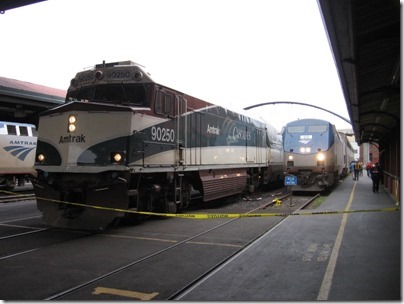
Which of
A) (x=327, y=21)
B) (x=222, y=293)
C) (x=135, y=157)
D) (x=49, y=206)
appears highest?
(x=327, y=21)

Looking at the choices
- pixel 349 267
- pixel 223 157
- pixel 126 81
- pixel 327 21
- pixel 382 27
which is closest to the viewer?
pixel 327 21

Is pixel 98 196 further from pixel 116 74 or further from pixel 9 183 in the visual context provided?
pixel 9 183

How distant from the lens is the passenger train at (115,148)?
9430 millimetres

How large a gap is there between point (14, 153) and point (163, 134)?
→ 1400 centimetres

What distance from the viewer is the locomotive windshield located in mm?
10289

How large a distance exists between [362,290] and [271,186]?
67.3 feet

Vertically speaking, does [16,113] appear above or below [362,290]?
above

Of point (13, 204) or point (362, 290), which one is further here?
point (13, 204)

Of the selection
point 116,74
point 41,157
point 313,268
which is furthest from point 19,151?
point 313,268

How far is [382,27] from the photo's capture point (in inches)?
276

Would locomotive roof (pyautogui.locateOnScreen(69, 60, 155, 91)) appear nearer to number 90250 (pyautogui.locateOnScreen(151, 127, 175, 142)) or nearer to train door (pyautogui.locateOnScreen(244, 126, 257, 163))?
number 90250 (pyautogui.locateOnScreen(151, 127, 175, 142))

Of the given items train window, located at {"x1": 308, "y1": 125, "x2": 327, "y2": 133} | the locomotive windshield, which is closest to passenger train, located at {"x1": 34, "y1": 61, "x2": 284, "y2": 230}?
the locomotive windshield

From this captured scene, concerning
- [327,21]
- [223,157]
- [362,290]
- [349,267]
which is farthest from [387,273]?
[223,157]

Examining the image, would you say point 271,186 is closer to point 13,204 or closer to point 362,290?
point 13,204
